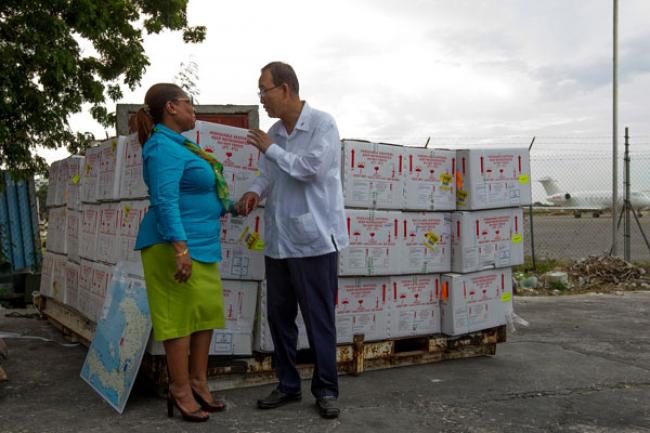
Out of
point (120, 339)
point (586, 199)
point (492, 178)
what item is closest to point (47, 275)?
point (120, 339)

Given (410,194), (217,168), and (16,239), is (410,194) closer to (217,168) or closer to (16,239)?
(217,168)

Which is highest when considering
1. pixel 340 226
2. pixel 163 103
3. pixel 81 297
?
pixel 163 103

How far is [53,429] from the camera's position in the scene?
11.7 feet

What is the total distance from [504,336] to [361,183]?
6.38ft

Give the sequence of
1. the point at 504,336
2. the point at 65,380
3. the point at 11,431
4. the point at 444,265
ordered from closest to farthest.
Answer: the point at 11,431 < the point at 65,380 < the point at 444,265 < the point at 504,336

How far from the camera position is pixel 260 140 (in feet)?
12.2

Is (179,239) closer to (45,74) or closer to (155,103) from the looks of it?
(155,103)

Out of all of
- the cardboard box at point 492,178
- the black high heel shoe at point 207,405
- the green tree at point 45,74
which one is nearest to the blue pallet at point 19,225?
the green tree at point 45,74

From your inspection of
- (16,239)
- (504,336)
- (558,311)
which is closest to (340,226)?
(504,336)

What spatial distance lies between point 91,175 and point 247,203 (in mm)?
2188

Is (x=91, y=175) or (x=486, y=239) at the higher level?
(x=91, y=175)

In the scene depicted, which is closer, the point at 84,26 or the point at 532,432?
the point at 532,432

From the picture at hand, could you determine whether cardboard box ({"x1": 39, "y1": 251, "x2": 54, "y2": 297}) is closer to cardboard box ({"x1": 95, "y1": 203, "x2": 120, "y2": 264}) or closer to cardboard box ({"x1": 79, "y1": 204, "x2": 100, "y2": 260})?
cardboard box ({"x1": 79, "y1": 204, "x2": 100, "y2": 260})

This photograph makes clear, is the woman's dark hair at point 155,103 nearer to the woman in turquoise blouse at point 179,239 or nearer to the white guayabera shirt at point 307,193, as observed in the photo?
the woman in turquoise blouse at point 179,239
